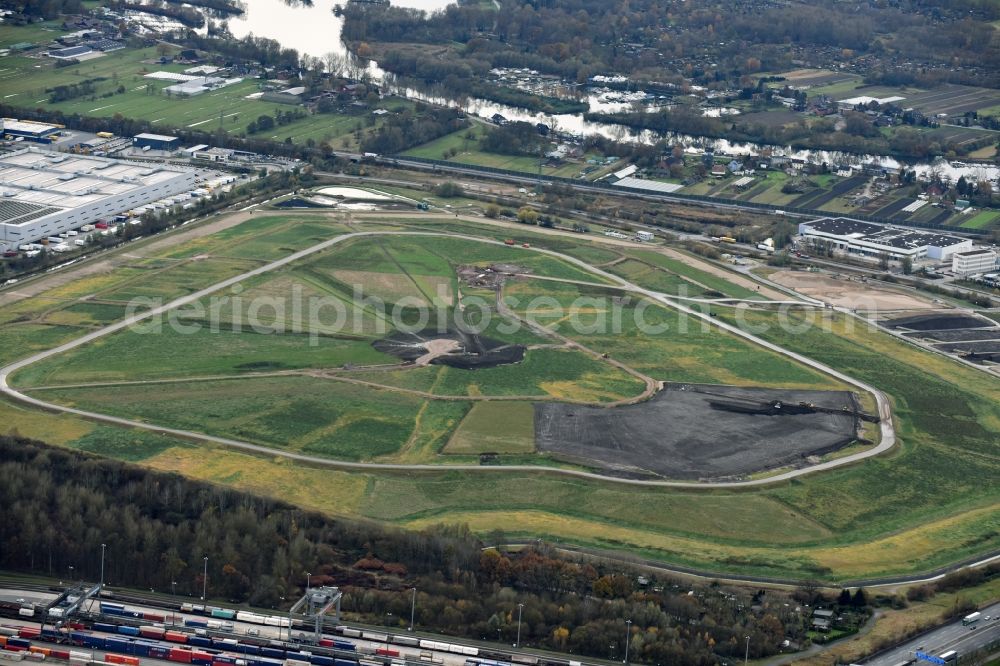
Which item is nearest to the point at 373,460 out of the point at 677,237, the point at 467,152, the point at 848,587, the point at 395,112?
the point at 848,587

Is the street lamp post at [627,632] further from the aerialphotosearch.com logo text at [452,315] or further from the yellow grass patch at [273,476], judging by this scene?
the aerialphotosearch.com logo text at [452,315]

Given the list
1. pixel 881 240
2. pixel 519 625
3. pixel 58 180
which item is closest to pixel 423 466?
pixel 519 625

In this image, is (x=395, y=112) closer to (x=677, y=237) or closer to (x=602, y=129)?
(x=602, y=129)

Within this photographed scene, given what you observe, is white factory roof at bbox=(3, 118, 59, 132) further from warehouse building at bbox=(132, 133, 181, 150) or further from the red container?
the red container

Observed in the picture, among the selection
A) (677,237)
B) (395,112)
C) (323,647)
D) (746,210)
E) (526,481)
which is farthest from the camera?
(395,112)

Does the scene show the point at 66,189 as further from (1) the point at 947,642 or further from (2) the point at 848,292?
(1) the point at 947,642

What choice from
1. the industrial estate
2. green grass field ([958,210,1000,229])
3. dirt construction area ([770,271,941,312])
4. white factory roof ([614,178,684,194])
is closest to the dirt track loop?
the industrial estate
